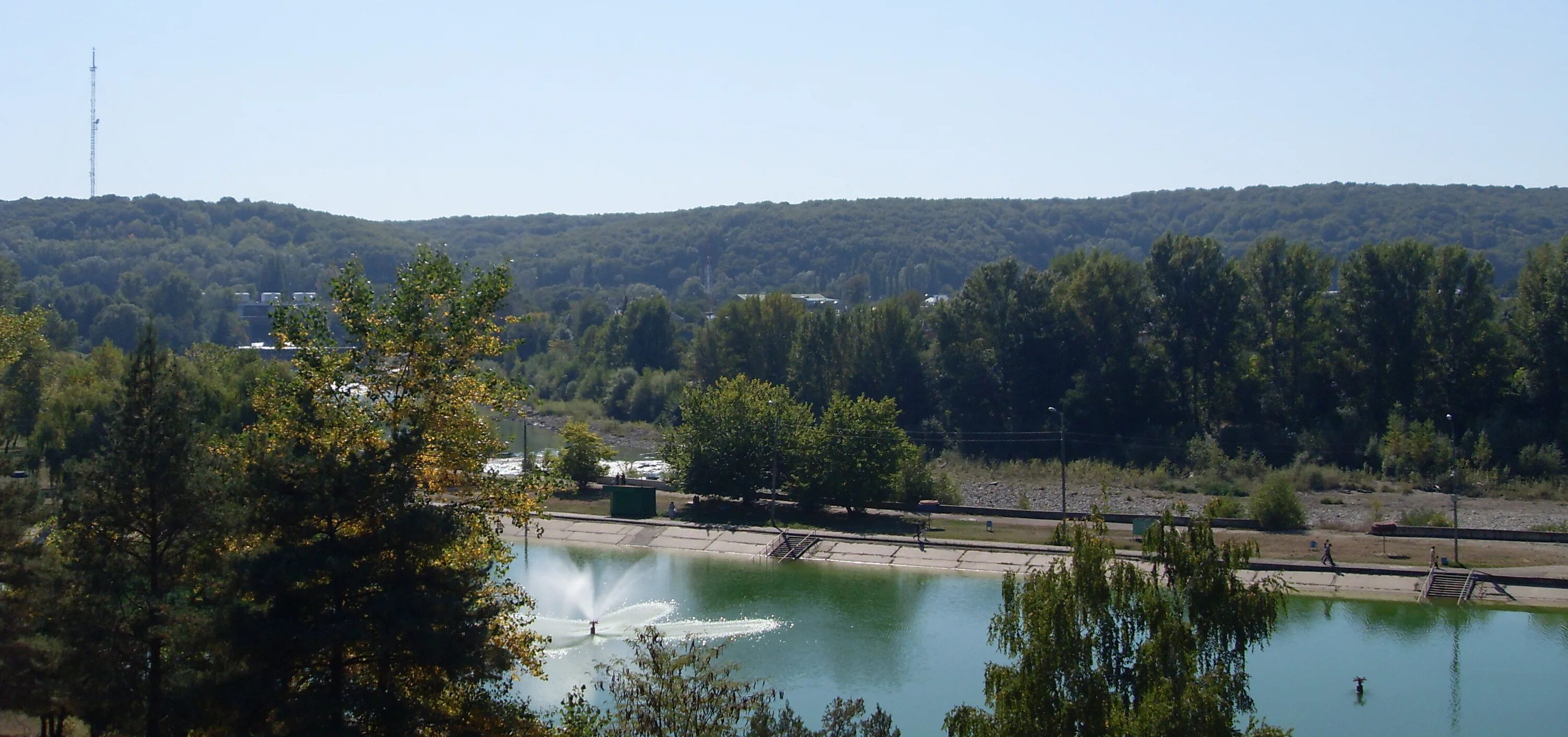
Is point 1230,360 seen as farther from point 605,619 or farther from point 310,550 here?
point 310,550

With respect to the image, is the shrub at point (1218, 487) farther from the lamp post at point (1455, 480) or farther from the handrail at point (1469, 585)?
the handrail at point (1469, 585)

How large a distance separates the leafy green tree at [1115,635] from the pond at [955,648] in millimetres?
8163

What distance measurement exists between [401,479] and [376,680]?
84.2 inches

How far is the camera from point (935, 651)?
2973 centimetres

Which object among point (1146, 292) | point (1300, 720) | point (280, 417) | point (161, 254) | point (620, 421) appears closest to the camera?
point (280, 417)

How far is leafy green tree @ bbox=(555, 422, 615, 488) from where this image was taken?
165ft

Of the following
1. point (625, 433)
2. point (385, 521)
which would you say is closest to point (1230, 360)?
point (625, 433)

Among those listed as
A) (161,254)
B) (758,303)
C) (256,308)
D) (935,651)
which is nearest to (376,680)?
(935,651)

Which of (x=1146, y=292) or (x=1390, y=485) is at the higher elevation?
(x=1146, y=292)

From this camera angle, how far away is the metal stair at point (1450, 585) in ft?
113

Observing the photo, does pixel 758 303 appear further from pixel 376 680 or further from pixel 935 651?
pixel 376 680

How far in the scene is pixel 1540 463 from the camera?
169ft

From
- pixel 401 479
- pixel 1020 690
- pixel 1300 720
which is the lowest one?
pixel 1300 720

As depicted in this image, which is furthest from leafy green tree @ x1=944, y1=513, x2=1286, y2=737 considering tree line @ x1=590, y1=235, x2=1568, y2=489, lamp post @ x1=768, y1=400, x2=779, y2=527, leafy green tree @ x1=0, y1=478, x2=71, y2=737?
tree line @ x1=590, y1=235, x2=1568, y2=489
